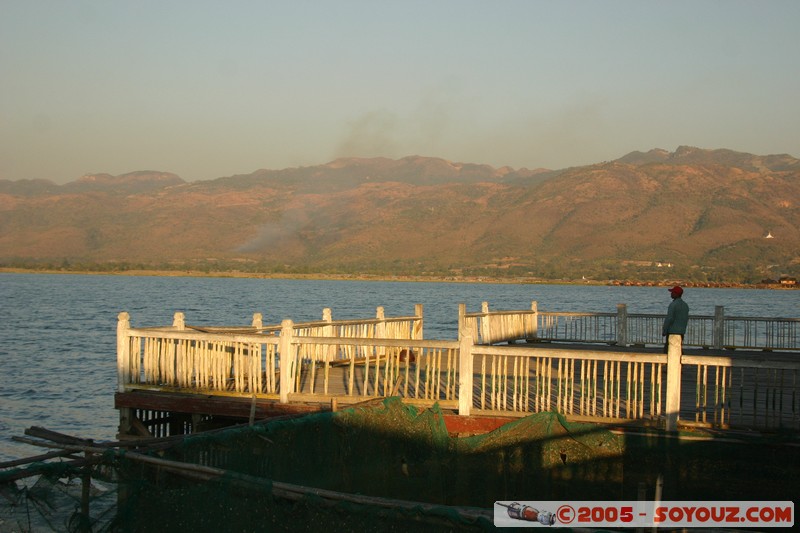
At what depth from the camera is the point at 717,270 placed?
174875 millimetres

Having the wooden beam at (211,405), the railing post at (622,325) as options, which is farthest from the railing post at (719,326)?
the wooden beam at (211,405)

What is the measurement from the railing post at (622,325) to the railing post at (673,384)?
547 inches

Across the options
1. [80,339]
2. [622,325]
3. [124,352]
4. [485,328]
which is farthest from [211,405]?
[80,339]

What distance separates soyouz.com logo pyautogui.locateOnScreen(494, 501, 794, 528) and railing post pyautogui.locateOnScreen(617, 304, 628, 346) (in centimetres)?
1484

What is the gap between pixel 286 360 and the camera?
14797mm

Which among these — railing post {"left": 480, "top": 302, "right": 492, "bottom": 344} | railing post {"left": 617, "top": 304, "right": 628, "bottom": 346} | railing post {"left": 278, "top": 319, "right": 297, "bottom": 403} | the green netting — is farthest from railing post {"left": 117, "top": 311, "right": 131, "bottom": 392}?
railing post {"left": 617, "top": 304, "right": 628, "bottom": 346}

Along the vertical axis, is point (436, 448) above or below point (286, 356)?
below

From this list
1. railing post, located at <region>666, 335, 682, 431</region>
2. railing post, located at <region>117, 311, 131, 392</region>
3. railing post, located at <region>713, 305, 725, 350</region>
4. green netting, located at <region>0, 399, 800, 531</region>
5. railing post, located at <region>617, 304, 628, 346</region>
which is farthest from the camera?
railing post, located at <region>617, 304, 628, 346</region>

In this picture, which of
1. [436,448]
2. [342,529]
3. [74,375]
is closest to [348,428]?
[436,448]

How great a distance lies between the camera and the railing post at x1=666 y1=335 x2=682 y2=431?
1284 cm

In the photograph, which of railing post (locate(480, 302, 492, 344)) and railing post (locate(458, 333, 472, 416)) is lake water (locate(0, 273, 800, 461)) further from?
railing post (locate(458, 333, 472, 416))

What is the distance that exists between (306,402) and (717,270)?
170653mm

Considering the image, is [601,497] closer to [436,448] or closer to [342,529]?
[436,448]

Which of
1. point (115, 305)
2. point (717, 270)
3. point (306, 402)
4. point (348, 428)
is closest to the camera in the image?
point (348, 428)
